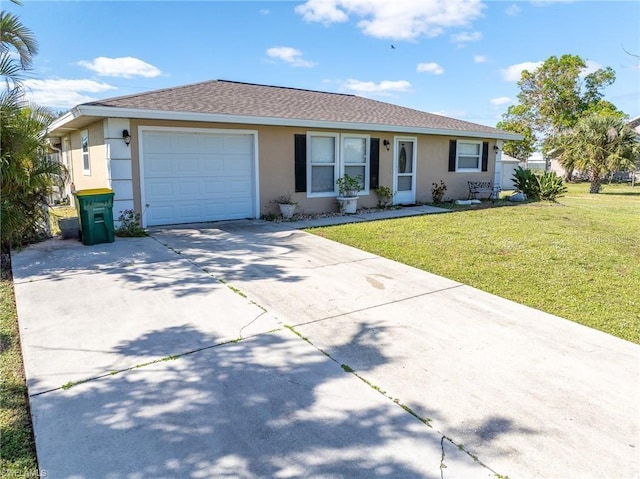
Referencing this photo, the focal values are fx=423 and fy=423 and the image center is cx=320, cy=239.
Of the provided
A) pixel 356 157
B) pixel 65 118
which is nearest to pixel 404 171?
pixel 356 157

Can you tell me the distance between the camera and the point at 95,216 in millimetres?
7398

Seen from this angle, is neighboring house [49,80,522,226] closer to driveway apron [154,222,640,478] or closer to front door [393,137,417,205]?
front door [393,137,417,205]

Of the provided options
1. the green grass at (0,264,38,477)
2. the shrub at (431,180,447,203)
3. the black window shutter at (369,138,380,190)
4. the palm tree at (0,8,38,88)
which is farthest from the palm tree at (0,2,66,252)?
the shrub at (431,180,447,203)

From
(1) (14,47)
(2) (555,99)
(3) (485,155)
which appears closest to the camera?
(1) (14,47)

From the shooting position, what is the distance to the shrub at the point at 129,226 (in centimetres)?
831

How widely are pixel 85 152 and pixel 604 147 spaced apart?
23641mm

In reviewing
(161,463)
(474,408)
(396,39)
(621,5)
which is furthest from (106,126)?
(396,39)

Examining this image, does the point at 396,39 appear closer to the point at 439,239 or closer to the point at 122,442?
the point at 439,239

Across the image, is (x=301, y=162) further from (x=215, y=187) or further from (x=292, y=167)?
(x=215, y=187)

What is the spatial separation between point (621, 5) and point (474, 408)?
9303 mm

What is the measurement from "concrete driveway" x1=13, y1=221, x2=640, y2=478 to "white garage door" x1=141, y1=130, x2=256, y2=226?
4147 mm

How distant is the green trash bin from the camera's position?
7.30 metres

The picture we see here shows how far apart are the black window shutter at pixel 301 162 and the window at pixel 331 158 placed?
0.46 feet

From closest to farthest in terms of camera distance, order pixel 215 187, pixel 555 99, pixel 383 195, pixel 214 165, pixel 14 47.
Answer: pixel 14 47 < pixel 214 165 < pixel 215 187 < pixel 383 195 < pixel 555 99
